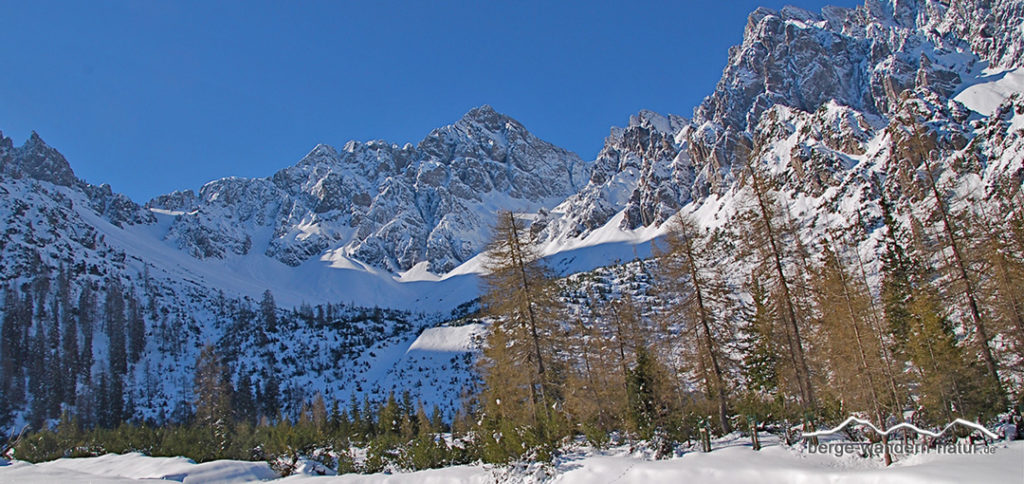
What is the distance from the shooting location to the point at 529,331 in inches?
896

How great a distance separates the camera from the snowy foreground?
812 cm

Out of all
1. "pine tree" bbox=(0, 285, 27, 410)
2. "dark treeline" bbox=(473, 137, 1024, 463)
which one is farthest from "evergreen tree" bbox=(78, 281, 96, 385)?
"dark treeline" bbox=(473, 137, 1024, 463)

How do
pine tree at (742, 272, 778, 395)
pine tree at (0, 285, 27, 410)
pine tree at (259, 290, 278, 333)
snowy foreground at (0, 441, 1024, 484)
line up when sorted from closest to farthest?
snowy foreground at (0, 441, 1024, 484) → pine tree at (742, 272, 778, 395) → pine tree at (0, 285, 27, 410) → pine tree at (259, 290, 278, 333)

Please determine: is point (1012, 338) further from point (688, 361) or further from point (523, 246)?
point (523, 246)

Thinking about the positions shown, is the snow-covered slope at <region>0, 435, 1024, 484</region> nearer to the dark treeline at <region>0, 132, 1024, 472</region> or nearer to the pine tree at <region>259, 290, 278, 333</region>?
the dark treeline at <region>0, 132, 1024, 472</region>

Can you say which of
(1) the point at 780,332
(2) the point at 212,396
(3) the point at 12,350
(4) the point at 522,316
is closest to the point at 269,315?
(3) the point at 12,350

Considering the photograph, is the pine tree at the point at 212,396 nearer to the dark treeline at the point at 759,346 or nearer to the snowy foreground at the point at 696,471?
the dark treeline at the point at 759,346

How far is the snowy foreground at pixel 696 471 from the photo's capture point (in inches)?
320

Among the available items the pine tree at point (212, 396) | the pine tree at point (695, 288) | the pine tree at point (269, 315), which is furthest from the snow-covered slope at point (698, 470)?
the pine tree at point (269, 315)

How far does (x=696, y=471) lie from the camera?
11438 millimetres

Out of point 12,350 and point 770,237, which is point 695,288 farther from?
point 12,350

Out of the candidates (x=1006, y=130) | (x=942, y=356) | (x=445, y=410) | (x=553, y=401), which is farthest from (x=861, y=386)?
(x=1006, y=130)

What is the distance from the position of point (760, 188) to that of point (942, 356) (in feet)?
35.8

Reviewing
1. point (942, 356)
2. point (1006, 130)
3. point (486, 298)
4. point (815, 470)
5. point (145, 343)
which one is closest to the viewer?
point (815, 470)
